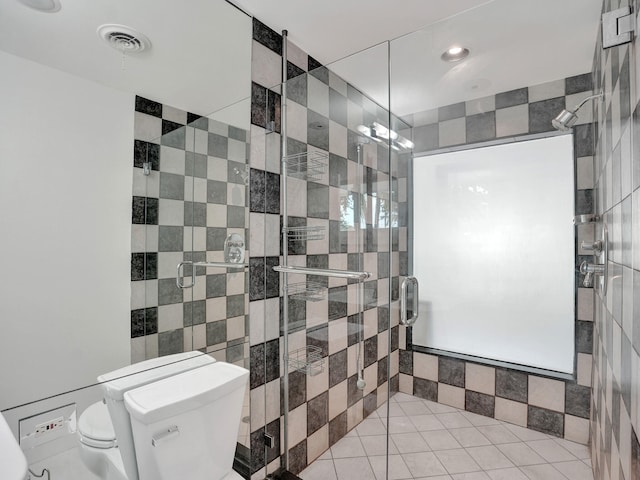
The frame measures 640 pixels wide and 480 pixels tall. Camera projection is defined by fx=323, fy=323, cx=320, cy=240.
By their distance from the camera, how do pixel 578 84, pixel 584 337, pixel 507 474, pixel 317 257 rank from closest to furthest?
pixel 578 84, pixel 584 337, pixel 507 474, pixel 317 257

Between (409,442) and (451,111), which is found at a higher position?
(451,111)

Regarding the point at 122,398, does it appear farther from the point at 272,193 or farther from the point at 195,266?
the point at 272,193

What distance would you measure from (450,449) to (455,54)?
6.21 feet

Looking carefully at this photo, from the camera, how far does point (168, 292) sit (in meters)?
1.39

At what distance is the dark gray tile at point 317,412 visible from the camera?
1734 millimetres

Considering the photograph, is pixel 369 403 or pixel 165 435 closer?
pixel 165 435

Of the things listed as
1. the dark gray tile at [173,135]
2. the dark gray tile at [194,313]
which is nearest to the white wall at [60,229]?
the dark gray tile at [173,135]

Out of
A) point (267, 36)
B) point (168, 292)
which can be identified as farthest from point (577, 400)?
point (267, 36)

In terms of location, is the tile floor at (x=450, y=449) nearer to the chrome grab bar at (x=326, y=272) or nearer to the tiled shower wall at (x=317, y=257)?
the tiled shower wall at (x=317, y=257)

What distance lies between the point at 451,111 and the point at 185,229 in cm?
132

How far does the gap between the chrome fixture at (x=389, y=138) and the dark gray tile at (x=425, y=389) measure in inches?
45.1

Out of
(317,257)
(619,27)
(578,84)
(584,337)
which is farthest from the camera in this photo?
(317,257)

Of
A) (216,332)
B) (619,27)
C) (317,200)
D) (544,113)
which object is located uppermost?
(619,27)

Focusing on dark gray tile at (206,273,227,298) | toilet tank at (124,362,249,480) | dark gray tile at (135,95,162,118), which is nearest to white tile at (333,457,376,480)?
toilet tank at (124,362,249,480)
